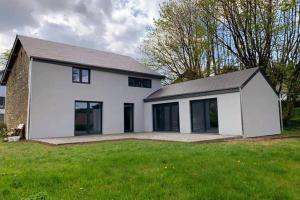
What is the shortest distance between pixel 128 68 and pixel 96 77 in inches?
120

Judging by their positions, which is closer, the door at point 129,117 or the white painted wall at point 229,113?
the white painted wall at point 229,113

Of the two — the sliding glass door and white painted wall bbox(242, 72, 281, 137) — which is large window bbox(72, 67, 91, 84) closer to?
the sliding glass door

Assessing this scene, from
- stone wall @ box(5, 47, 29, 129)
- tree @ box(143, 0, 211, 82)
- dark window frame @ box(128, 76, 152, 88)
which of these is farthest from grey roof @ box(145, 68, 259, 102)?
stone wall @ box(5, 47, 29, 129)

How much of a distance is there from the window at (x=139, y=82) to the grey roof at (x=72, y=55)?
66 cm

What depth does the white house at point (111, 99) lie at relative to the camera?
14.9 metres

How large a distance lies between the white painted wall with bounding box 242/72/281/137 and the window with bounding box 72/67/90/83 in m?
9.82

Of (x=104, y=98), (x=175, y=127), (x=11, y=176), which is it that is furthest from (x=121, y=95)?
(x=11, y=176)

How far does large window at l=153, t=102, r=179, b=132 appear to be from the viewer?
17922 millimetres

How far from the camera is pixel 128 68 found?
66.5 feet

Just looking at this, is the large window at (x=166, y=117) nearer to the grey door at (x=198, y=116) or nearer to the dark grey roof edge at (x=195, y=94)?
the dark grey roof edge at (x=195, y=94)

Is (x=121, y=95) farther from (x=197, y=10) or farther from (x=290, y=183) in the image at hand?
(x=290, y=183)

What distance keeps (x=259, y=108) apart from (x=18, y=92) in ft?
49.3

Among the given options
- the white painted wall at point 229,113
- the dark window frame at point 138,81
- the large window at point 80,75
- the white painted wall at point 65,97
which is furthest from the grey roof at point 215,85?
the large window at point 80,75

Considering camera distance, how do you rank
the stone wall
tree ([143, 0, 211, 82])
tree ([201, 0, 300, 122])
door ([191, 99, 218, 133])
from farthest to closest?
tree ([143, 0, 211, 82]), tree ([201, 0, 300, 122]), the stone wall, door ([191, 99, 218, 133])
